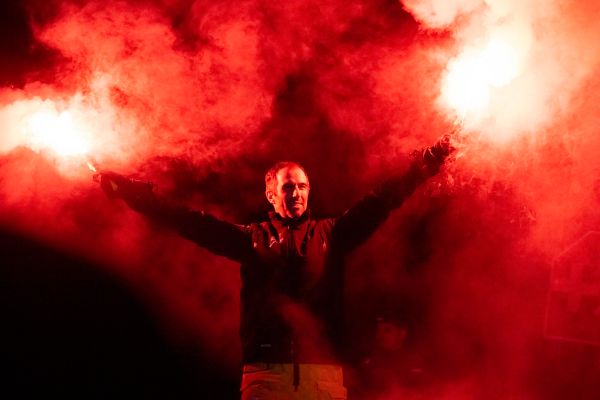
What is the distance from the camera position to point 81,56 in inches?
172

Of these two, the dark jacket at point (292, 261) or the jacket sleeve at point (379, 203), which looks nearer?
the dark jacket at point (292, 261)

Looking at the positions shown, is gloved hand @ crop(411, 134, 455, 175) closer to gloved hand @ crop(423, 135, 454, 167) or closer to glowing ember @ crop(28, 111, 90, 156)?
gloved hand @ crop(423, 135, 454, 167)

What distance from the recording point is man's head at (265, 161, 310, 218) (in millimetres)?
3684

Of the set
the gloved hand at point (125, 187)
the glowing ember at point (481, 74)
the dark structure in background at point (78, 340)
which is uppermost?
the glowing ember at point (481, 74)

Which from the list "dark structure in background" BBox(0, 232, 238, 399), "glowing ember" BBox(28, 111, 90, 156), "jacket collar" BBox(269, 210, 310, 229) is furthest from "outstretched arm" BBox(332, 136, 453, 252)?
"dark structure in background" BBox(0, 232, 238, 399)

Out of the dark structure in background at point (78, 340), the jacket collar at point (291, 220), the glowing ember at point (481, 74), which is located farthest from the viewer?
the dark structure in background at point (78, 340)

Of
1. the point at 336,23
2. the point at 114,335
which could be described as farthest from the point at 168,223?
the point at 336,23

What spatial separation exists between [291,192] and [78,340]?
2.30 meters

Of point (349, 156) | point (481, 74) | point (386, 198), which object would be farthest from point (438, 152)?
point (349, 156)

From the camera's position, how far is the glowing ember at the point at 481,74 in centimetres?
379

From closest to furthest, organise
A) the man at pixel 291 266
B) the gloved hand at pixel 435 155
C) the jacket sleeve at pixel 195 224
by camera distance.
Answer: the man at pixel 291 266
the gloved hand at pixel 435 155
the jacket sleeve at pixel 195 224

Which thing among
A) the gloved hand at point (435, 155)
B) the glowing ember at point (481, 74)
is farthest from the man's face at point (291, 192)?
the glowing ember at point (481, 74)

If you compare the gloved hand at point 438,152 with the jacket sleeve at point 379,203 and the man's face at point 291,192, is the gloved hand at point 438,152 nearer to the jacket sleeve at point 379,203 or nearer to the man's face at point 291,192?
the jacket sleeve at point 379,203

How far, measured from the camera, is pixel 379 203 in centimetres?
341
